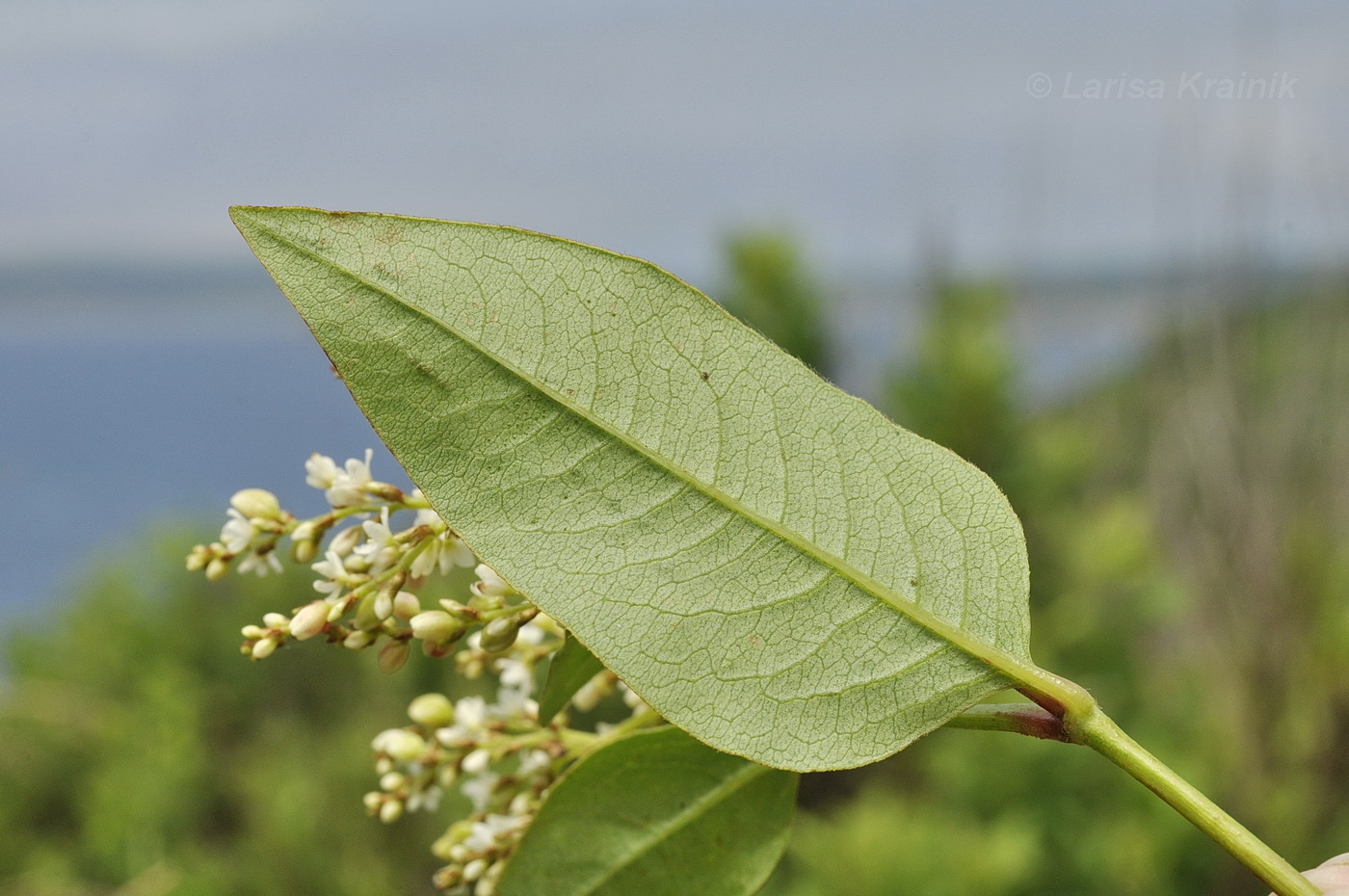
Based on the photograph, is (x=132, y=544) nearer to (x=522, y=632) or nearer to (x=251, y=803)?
(x=251, y=803)

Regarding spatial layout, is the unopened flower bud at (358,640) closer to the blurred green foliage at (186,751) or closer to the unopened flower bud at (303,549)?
the unopened flower bud at (303,549)

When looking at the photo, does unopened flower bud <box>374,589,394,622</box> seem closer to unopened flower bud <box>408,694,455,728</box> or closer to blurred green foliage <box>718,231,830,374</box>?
unopened flower bud <box>408,694,455,728</box>

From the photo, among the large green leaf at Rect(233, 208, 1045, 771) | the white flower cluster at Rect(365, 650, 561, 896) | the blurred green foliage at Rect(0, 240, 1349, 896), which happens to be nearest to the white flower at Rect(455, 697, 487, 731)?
the white flower cluster at Rect(365, 650, 561, 896)

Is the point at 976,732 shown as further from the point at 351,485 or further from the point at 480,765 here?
the point at 351,485

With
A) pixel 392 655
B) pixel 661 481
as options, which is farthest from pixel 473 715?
pixel 661 481

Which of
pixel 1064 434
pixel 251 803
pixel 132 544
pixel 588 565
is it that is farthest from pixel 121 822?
pixel 1064 434

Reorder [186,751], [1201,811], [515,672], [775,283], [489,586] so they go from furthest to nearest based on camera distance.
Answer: [775,283] → [186,751] → [515,672] → [489,586] → [1201,811]

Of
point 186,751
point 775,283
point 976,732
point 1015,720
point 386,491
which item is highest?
point 386,491
